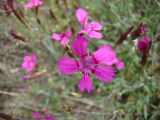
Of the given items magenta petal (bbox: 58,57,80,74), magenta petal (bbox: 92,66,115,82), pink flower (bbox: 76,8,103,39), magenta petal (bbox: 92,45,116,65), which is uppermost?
pink flower (bbox: 76,8,103,39)

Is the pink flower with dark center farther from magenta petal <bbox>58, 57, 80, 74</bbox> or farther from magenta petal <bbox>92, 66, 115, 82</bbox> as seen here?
magenta petal <bbox>58, 57, 80, 74</bbox>

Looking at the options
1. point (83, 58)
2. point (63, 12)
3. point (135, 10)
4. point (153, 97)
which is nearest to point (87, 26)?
point (83, 58)

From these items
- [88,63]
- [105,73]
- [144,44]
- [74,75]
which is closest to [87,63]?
[88,63]

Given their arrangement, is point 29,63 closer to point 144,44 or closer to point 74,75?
point 74,75

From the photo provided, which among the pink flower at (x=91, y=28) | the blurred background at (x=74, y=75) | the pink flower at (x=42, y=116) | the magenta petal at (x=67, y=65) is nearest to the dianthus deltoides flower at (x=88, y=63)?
the magenta petal at (x=67, y=65)

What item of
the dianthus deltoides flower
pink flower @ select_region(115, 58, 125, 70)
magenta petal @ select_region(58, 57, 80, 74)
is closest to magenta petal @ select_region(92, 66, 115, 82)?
the dianthus deltoides flower

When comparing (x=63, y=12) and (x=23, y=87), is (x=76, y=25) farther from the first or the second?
(x=23, y=87)
